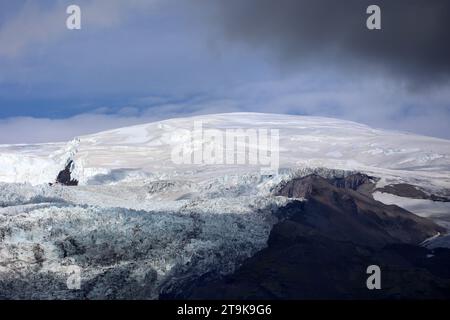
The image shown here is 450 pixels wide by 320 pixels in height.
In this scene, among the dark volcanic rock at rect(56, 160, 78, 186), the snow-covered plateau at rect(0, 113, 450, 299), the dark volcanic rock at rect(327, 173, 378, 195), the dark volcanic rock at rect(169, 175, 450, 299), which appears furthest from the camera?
the dark volcanic rock at rect(327, 173, 378, 195)

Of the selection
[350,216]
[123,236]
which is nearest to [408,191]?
[350,216]

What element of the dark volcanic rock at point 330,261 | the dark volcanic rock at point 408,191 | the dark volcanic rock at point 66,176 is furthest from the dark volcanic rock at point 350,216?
the dark volcanic rock at point 66,176

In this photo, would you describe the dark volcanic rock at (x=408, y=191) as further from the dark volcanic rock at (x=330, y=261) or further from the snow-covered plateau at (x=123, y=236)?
the dark volcanic rock at (x=330, y=261)

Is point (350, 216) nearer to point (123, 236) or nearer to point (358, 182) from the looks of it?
point (358, 182)

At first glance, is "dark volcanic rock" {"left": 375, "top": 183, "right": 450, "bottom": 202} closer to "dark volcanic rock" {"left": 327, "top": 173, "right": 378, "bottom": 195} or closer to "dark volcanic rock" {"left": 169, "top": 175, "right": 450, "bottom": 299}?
"dark volcanic rock" {"left": 327, "top": 173, "right": 378, "bottom": 195}

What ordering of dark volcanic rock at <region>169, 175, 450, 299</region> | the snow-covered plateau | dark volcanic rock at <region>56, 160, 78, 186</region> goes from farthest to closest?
dark volcanic rock at <region>56, 160, 78, 186</region>
dark volcanic rock at <region>169, 175, 450, 299</region>
the snow-covered plateau

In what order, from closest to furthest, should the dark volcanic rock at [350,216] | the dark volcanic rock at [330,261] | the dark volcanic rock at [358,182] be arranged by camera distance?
1. the dark volcanic rock at [330,261]
2. the dark volcanic rock at [350,216]
3. the dark volcanic rock at [358,182]

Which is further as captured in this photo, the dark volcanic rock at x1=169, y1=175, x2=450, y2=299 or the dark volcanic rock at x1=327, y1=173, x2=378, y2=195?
the dark volcanic rock at x1=327, y1=173, x2=378, y2=195

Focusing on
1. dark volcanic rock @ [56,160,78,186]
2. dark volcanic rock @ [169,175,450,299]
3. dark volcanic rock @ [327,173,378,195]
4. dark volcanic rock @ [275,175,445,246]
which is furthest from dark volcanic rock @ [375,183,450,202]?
dark volcanic rock @ [56,160,78,186]

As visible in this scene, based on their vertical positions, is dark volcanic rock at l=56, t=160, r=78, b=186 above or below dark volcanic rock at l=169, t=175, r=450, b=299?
above

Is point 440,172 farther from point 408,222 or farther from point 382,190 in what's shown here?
point 408,222
